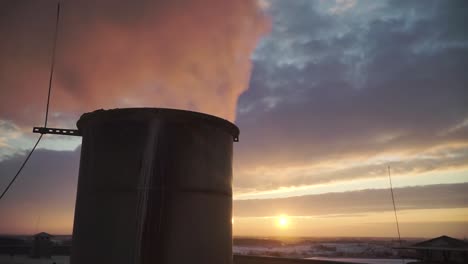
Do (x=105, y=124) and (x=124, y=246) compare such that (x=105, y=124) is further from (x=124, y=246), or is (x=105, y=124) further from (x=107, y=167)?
(x=124, y=246)

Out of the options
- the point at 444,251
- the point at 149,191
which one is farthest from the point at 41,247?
the point at 444,251

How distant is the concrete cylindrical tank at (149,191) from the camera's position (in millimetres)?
4039

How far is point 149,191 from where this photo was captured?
13.4ft

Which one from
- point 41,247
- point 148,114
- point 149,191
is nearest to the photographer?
point 149,191

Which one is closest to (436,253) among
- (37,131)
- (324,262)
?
(324,262)

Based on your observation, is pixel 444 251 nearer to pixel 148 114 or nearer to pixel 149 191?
pixel 149 191

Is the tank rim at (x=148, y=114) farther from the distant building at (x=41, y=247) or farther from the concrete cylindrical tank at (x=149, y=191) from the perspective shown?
the distant building at (x=41, y=247)

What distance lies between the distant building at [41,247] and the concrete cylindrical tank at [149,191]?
82.4 feet

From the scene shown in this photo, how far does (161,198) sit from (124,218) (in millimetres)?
567

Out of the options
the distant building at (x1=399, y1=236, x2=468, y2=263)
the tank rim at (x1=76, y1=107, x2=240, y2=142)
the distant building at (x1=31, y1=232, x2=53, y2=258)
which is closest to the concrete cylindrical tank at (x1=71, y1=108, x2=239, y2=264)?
the tank rim at (x1=76, y1=107, x2=240, y2=142)

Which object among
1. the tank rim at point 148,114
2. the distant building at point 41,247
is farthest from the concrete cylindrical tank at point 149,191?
the distant building at point 41,247

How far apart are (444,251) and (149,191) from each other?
19270mm

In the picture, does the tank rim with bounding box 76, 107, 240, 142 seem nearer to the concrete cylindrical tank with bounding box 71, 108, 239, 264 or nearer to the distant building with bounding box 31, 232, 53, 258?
the concrete cylindrical tank with bounding box 71, 108, 239, 264

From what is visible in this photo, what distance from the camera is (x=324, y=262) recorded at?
14.0 m
